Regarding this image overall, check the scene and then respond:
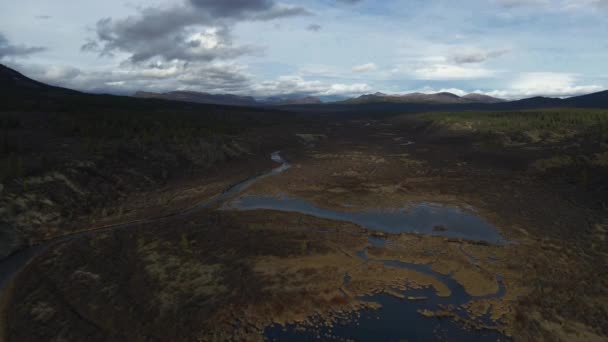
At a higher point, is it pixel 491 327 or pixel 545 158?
pixel 545 158

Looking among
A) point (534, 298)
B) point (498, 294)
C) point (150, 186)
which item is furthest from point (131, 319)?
point (150, 186)

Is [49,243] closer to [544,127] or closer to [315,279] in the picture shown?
[315,279]

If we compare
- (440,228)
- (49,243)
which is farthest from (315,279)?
(49,243)

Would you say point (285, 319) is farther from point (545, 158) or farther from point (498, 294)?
point (545, 158)

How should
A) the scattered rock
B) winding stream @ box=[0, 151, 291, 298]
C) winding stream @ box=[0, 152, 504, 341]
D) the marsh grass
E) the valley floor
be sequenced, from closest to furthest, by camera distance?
winding stream @ box=[0, 152, 504, 341] < the valley floor < winding stream @ box=[0, 151, 291, 298] < the scattered rock < the marsh grass

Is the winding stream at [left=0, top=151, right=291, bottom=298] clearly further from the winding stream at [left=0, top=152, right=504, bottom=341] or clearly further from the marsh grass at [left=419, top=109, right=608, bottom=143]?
the marsh grass at [left=419, top=109, right=608, bottom=143]

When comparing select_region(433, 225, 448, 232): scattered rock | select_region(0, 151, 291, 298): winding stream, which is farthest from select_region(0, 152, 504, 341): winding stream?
select_region(433, 225, 448, 232): scattered rock

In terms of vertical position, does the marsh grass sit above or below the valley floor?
above

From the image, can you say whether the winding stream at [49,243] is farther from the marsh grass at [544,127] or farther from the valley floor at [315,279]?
the marsh grass at [544,127]
